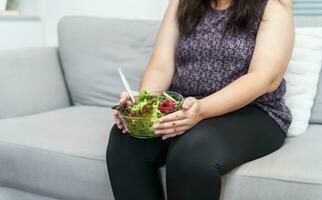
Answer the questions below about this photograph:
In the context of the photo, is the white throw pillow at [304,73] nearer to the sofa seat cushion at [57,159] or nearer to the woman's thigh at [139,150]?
A: the woman's thigh at [139,150]

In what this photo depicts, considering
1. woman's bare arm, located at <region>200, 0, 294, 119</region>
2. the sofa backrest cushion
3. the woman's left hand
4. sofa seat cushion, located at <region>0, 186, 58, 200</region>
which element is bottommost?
sofa seat cushion, located at <region>0, 186, 58, 200</region>

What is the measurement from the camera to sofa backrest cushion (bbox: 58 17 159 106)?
5.68ft

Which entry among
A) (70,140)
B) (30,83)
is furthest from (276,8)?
(30,83)

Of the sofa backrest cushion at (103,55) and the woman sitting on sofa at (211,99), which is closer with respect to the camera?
the woman sitting on sofa at (211,99)

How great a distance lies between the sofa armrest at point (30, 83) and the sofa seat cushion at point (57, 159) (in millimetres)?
185

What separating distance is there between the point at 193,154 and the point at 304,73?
1.91 feet

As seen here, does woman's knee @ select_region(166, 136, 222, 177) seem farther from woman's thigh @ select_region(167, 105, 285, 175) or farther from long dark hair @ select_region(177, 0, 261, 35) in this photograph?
long dark hair @ select_region(177, 0, 261, 35)

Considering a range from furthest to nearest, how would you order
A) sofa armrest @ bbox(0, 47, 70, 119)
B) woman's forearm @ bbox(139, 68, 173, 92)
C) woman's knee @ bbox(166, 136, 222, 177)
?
1. sofa armrest @ bbox(0, 47, 70, 119)
2. woman's forearm @ bbox(139, 68, 173, 92)
3. woman's knee @ bbox(166, 136, 222, 177)

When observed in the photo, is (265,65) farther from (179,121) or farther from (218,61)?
(179,121)

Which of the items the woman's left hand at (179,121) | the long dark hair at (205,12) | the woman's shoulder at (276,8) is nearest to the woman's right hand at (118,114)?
the woman's left hand at (179,121)

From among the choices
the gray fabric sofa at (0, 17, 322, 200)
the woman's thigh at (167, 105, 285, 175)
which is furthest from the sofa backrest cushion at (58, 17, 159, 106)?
the woman's thigh at (167, 105, 285, 175)

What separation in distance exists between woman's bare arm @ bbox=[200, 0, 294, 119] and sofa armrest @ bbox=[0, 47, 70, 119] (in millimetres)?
863

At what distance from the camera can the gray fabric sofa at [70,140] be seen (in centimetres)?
104

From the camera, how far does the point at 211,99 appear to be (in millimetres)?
1104
